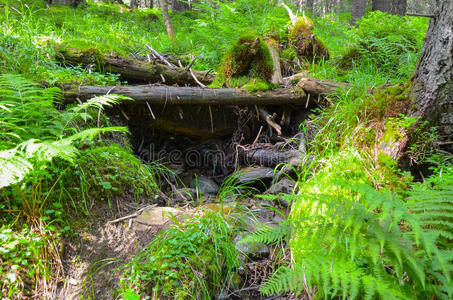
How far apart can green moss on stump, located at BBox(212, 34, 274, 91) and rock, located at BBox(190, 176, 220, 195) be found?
5.21 feet

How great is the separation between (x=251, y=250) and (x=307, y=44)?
14.5ft

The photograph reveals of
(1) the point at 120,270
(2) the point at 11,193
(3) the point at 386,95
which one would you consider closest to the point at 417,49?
(3) the point at 386,95

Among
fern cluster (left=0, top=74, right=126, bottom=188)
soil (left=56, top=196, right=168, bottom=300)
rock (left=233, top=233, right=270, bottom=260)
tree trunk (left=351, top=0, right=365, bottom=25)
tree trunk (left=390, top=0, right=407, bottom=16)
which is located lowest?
rock (left=233, top=233, right=270, bottom=260)

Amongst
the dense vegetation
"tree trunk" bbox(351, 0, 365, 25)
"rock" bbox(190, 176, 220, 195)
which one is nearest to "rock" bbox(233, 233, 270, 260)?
the dense vegetation

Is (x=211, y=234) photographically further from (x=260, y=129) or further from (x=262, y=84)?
(x=262, y=84)

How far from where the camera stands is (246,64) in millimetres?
4473

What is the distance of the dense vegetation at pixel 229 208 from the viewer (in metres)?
1.48

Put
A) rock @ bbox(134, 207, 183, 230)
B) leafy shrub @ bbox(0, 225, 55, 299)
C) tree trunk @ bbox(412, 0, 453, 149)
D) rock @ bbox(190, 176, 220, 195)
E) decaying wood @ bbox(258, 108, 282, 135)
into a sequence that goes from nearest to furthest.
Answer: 1. leafy shrub @ bbox(0, 225, 55, 299)
2. tree trunk @ bbox(412, 0, 453, 149)
3. rock @ bbox(134, 207, 183, 230)
4. rock @ bbox(190, 176, 220, 195)
5. decaying wood @ bbox(258, 108, 282, 135)

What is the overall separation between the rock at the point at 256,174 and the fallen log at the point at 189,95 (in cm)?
104

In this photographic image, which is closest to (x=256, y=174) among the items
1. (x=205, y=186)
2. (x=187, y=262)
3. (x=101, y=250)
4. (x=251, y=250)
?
(x=205, y=186)

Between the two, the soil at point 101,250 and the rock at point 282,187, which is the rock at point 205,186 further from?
the soil at point 101,250

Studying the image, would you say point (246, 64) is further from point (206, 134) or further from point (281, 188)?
point (281, 188)

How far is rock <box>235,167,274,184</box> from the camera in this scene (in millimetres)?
3721

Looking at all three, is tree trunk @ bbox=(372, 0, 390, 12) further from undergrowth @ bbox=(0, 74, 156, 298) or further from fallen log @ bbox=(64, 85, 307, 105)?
undergrowth @ bbox=(0, 74, 156, 298)
